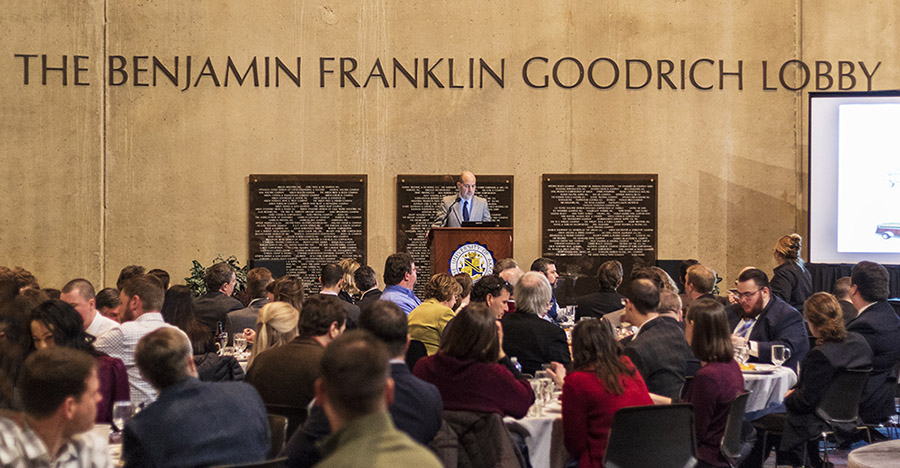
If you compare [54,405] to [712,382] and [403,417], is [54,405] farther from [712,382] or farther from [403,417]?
[712,382]

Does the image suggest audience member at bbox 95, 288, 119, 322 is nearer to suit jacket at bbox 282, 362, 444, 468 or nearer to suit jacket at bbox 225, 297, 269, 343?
suit jacket at bbox 225, 297, 269, 343

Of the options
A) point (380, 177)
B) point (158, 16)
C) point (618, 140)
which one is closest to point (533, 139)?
point (618, 140)

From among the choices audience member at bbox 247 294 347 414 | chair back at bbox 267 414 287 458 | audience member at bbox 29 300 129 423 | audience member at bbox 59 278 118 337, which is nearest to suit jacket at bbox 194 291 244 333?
audience member at bbox 59 278 118 337

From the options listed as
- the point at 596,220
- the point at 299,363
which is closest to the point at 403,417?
the point at 299,363

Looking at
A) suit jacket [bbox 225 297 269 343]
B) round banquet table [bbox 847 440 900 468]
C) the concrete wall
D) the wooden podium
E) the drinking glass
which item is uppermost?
the concrete wall

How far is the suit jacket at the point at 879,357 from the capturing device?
6.20m

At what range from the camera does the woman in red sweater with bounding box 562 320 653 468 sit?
155 inches

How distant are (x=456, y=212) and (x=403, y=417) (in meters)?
6.03

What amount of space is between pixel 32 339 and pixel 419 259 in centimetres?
653

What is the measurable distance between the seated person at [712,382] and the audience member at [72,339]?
2691 mm

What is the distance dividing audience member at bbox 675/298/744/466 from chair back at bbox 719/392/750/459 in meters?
0.03

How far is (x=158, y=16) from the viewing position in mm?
10539

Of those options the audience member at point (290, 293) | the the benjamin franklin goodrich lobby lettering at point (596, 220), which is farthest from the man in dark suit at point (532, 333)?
the the benjamin franklin goodrich lobby lettering at point (596, 220)

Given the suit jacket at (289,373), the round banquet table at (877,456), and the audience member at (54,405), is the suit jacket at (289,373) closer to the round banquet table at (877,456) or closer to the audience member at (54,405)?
the audience member at (54,405)
